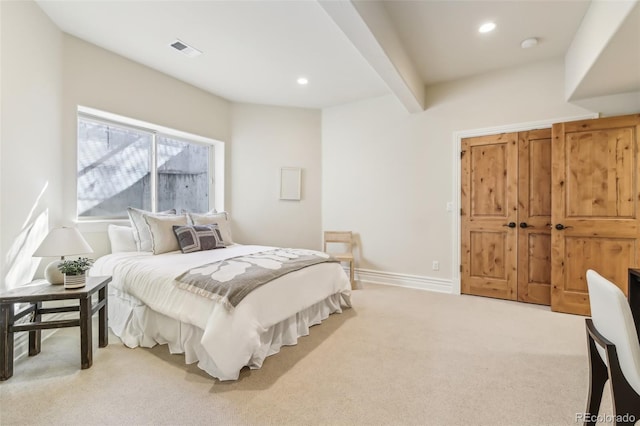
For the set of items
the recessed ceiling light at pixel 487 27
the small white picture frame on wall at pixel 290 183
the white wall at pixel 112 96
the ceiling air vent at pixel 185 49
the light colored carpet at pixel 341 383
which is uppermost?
the recessed ceiling light at pixel 487 27

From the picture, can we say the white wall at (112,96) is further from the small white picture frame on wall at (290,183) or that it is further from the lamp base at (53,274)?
the small white picture frame on wall at (290,183)

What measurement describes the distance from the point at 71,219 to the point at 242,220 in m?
2.19

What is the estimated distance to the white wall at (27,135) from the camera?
6.87 feet

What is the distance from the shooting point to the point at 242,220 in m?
4.72

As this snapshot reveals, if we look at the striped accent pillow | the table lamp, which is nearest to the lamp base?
the table lamp

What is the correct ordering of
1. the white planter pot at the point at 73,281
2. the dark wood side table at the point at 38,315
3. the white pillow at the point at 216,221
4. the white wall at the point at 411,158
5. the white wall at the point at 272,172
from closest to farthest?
the dark wood side table at the point at 38,315 → the white planter pot at the point at 73,281 → the white wall at the point at 411,158 → the white pillow at the point at 216,221 → the white wall at the point at 272,172

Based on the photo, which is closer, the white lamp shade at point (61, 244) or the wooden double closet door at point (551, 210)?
the white lamp shade at point (61, 244)

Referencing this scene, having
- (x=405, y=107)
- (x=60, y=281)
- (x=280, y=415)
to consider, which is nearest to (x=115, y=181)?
(x=60, y=281)

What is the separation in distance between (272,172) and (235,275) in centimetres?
287

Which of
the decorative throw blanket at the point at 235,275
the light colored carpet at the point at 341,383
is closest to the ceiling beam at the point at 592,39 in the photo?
the light colored carpet at the point at 341,383

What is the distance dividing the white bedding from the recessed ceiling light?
2.71 metres

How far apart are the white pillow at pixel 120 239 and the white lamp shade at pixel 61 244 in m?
0.89

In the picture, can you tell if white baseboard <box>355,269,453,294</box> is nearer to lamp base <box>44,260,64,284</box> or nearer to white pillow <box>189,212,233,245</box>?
white pillow <box>189,212,233,245</box>

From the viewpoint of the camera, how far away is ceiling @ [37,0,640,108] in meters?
2.40
